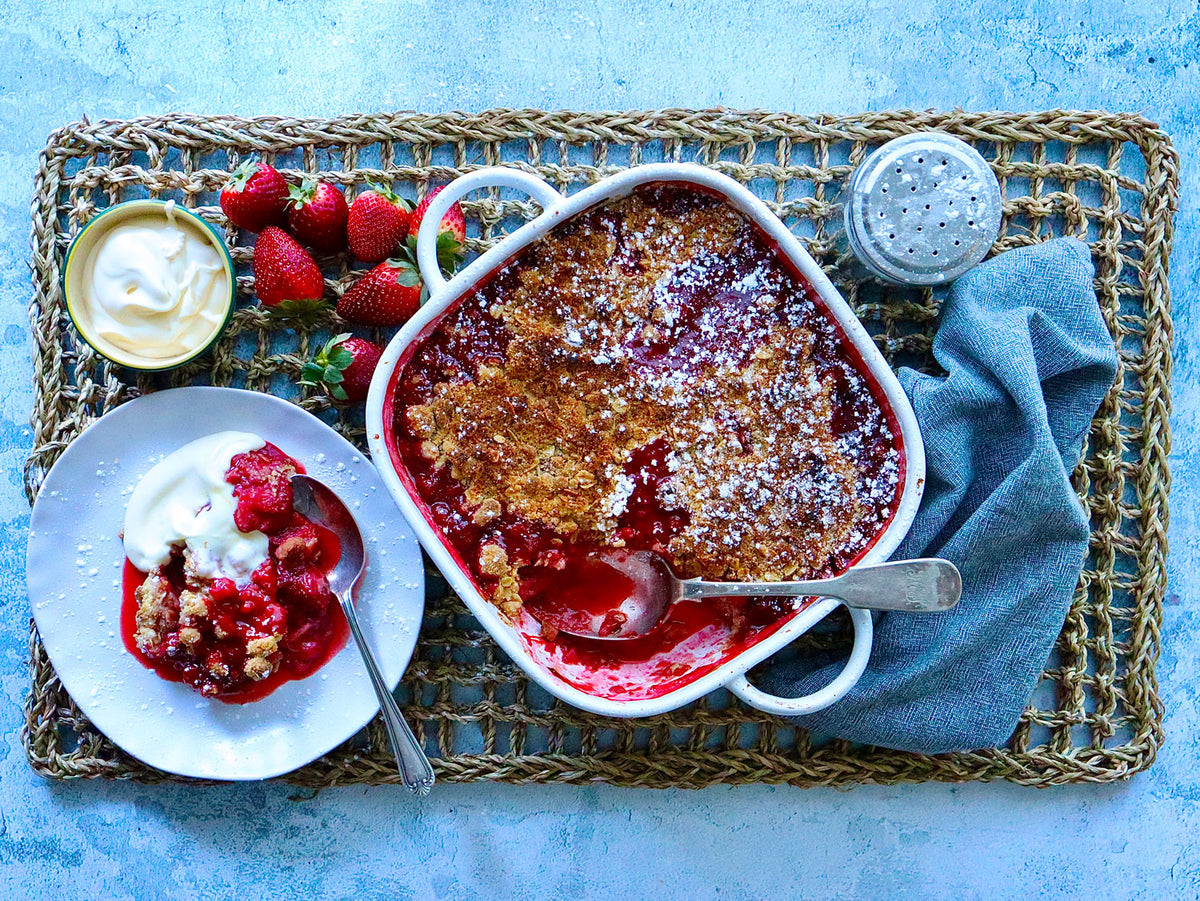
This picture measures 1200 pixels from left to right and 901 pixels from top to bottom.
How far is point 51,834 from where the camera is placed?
5.47ft

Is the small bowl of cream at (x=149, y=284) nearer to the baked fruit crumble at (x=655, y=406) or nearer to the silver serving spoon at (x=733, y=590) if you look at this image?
the baked fruit crumble at (x=655, y=406)

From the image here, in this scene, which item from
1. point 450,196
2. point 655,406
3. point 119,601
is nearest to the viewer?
point 450,196

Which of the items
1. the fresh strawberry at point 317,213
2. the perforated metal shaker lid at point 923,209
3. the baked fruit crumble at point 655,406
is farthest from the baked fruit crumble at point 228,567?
the perforated metal shaker lid at point 923,209

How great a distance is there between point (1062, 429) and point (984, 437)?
0.14 m

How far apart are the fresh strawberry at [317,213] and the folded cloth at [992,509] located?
3.31ft

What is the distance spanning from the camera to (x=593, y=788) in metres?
1.67

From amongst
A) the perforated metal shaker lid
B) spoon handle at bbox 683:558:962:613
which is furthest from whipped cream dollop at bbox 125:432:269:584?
the perforated metal shaker lid

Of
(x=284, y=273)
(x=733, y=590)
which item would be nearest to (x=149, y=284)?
(x=284, y=273)

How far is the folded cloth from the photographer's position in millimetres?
1500

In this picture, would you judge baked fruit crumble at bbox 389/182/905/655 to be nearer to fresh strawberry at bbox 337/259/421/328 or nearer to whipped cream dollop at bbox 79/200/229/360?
fresh strawberry at bbox 337/259/421/328

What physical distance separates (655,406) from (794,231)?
0.46m

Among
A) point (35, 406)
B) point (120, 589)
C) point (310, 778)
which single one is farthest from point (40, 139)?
point (310, 778)

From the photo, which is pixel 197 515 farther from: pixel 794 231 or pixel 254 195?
pixel 794 231

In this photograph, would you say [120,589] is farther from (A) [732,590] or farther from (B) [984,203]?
(B) [984,203]
